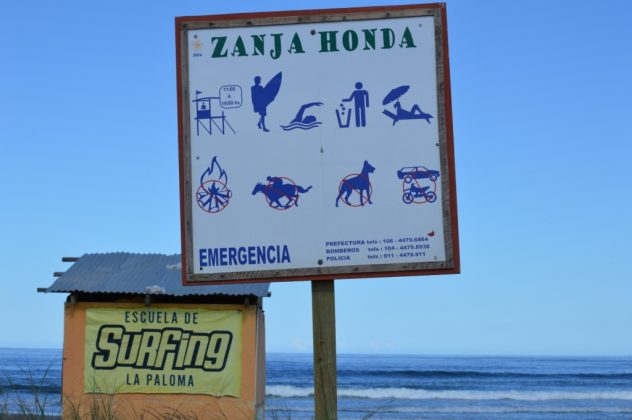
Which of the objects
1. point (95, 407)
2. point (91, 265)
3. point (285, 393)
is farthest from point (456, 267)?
point (285, 393)

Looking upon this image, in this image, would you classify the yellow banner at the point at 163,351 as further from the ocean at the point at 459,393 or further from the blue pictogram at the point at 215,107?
the blue pictogram at the point at 215,107

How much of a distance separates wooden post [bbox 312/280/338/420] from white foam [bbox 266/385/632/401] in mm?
33736

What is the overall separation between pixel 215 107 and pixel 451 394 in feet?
125

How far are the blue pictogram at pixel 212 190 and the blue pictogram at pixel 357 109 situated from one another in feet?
2.76

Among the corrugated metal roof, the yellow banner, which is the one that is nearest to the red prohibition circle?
the corrugated metal roof

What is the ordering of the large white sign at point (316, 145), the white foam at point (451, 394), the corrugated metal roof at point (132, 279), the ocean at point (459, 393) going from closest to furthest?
the large white sign at point (316, 145) < the corrugated metal roof at point (132, 279) < the ocean at point (459, 393) < the white foam at point (451, 394)

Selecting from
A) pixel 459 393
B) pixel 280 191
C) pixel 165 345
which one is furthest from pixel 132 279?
pixel 459 393

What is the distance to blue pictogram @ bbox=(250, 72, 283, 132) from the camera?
5418mm

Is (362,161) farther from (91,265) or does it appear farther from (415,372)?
(415,372)

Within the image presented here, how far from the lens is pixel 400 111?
5.40 meters

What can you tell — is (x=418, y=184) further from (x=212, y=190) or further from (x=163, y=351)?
(x=163, y=351)

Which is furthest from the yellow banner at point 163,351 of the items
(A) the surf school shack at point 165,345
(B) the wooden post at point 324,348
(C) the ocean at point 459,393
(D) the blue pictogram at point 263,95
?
(D) the blue pictogram at point 263,95

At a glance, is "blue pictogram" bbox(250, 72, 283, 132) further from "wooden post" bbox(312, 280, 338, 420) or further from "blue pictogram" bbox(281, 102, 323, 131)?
"wooden post" bbox(312, 280, 338, 420)

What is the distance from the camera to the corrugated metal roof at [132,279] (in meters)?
14.5
